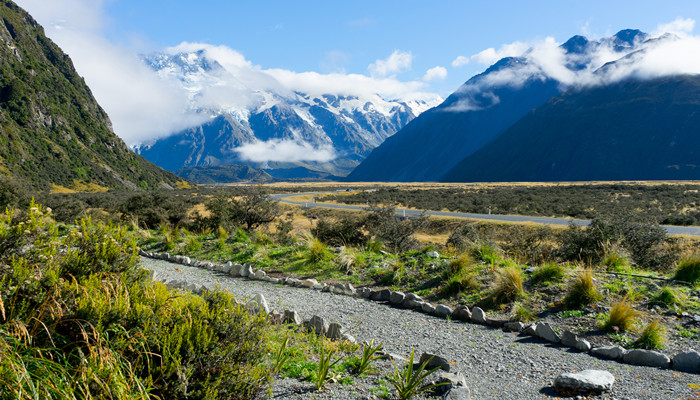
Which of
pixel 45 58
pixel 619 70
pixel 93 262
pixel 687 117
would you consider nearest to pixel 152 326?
pixel 93 262

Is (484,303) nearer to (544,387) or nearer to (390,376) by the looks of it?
(544,387)

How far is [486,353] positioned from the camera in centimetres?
534

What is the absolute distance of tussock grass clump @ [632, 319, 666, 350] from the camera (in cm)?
532

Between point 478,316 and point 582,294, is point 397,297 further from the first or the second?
point 582,294

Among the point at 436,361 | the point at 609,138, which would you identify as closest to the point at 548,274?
the point at 436,361

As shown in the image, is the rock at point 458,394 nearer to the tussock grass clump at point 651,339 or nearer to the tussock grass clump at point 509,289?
the tussock grass clump at point 651,339

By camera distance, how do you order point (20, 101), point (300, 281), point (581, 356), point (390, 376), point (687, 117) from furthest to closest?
point (687, 117) < point (20, 101) < point (300, 281) < point (581, 356) < point (390, 376)

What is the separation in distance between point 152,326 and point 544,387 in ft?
13.7

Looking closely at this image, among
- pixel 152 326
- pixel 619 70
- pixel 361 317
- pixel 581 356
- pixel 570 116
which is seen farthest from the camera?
pixel 619 70

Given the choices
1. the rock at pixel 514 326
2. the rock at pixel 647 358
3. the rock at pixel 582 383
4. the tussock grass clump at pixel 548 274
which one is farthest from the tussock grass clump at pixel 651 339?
the tussock grass clump at pixel 548 274

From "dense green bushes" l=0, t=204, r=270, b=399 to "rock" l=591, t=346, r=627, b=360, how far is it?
453 cm

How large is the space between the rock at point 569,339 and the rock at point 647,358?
0.60m

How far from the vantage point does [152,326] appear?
317 centimetres

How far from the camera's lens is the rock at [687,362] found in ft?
15.3
